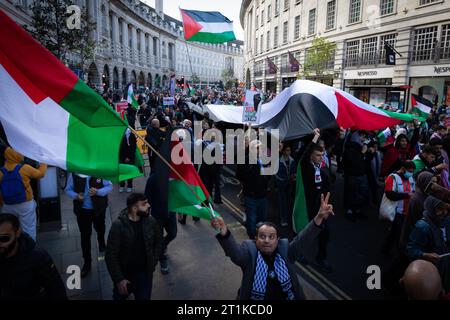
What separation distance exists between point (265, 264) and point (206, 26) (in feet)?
35.3

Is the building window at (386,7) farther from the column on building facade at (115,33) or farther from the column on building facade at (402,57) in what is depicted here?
the column on building facade at (115,33)

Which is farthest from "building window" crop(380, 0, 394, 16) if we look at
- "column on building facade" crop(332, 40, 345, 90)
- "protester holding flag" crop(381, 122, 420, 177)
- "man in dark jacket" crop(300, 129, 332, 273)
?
"man in dark jacket" crop(300, 129, 332, 273)

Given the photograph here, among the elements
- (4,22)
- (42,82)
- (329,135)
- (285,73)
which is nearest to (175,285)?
(42,82)

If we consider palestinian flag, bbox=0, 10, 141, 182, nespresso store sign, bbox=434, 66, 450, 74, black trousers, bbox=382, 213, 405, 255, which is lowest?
black trousers, bbox=382, 213, 405, 255

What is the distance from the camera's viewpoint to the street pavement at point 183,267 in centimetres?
427

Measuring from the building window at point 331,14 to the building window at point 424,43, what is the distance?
896cm

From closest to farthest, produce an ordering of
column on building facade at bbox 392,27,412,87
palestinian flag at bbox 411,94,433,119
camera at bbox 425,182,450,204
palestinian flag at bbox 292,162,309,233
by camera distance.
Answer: camera at bbox 425,182,450,204 → palestinian flag at bbox 292,162,309,233 → palestinian flag at bbox 411,94,433,119 → column on building facade at bbox 392,27,412,87

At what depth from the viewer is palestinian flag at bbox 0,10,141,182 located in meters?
2.72

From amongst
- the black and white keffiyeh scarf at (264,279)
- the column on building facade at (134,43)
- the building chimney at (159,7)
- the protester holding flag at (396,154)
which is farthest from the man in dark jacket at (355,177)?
the building chimney at (159,7)

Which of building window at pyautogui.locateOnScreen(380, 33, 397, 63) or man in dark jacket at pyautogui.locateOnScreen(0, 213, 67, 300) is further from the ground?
building window at pyautogui.locateOnScreen(380, 33, 397, 63)

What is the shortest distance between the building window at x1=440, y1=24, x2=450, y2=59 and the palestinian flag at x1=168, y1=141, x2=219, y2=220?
21.7m

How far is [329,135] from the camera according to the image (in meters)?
7.26

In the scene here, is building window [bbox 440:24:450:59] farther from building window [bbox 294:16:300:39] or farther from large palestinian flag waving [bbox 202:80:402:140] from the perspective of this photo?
building window [bbox 294:16:300:39]

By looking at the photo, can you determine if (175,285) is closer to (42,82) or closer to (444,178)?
(42,82)
